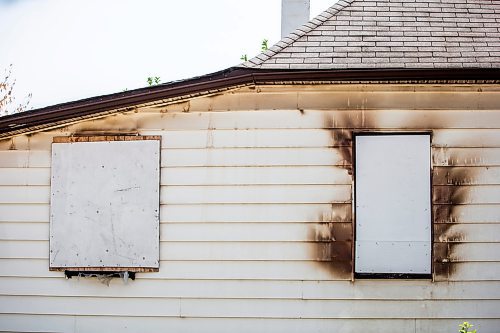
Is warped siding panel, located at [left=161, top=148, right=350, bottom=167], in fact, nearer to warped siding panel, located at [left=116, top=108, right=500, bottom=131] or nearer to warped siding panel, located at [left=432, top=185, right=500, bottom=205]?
warped siding panel, located at [left=116, top=108, right=500, bottom=131]

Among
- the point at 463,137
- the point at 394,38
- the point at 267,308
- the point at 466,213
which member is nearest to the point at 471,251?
the point at 466,213

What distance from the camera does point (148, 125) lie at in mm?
7320

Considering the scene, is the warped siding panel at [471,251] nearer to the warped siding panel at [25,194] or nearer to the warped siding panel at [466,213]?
the warped siding panel at [466,213]

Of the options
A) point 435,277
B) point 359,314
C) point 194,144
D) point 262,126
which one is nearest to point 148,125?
point 194,144

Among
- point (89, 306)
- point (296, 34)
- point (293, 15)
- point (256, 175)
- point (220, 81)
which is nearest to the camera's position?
point (220, 81)

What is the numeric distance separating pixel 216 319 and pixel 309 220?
1522 millimetres

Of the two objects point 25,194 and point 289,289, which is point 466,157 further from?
point 25,194

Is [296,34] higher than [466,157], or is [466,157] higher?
[296,34]

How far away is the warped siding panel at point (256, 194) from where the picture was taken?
7090mm

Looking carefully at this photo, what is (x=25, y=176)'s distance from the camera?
7410 millimetres

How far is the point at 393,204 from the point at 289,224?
1174mm

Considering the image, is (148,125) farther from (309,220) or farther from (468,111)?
(468,111)

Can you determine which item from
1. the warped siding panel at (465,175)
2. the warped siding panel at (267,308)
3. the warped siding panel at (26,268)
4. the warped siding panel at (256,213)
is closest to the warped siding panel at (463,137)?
the warped siding panel at (465,175)

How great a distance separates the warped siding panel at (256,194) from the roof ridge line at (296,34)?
54.7 inches
